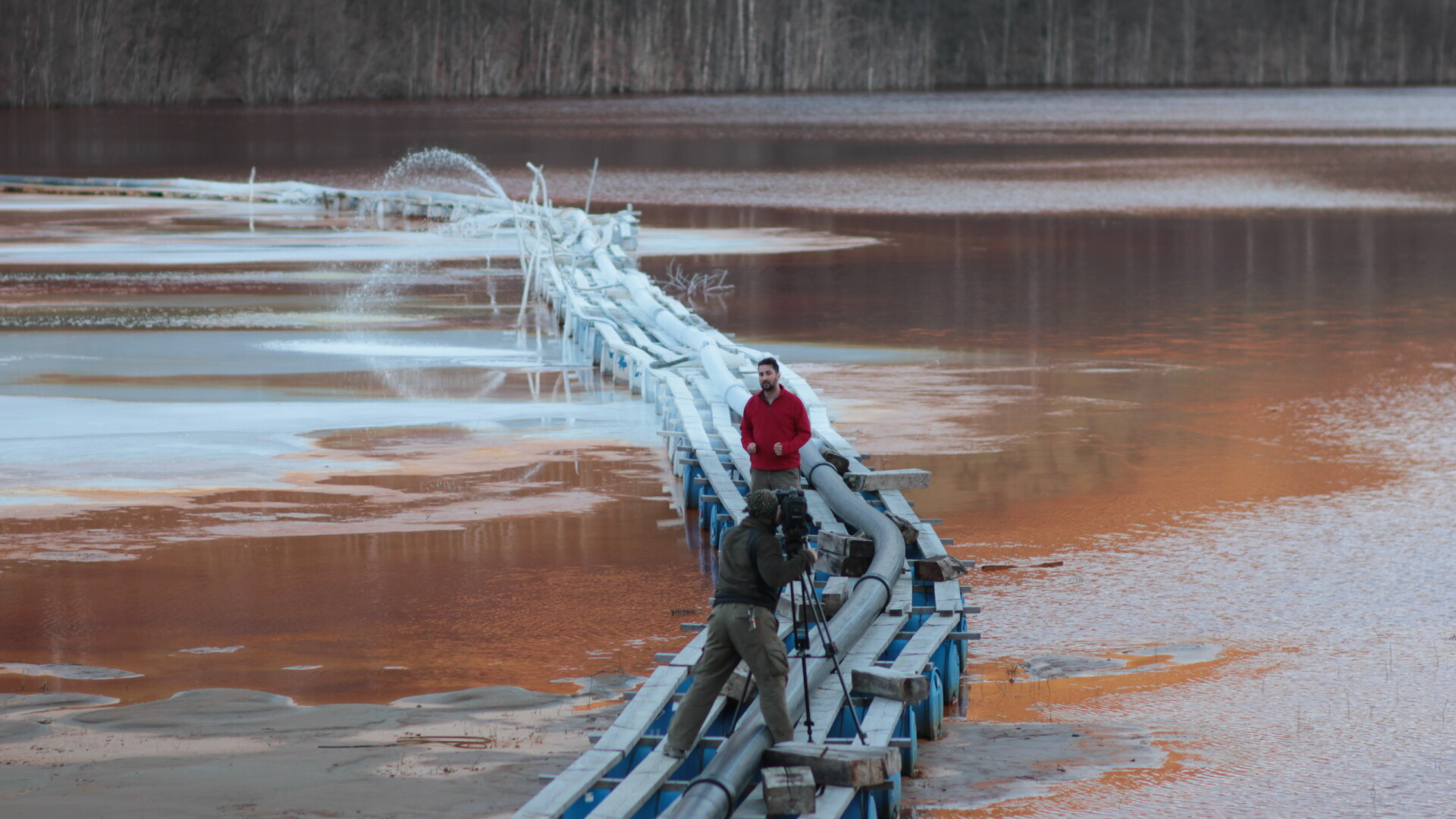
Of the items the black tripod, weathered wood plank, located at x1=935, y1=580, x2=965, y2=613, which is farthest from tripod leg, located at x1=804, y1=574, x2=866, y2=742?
weathered wood plank, located at x1=935, y1=580, x2=965, y2=613

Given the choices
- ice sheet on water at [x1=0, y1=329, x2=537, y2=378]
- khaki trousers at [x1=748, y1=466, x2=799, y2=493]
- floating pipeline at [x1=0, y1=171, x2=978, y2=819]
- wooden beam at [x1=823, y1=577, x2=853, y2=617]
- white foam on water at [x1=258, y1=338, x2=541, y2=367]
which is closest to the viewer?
floating pipeline at [x1=0, y1=171, x2=978, y2=819]

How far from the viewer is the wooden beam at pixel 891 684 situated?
712 centimetres

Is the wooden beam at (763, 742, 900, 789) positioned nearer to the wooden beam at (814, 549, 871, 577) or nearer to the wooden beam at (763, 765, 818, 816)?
the wooden beam at (763, 765, 818, 816)

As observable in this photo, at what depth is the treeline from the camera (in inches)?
3979

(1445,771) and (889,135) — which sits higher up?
(889,135)

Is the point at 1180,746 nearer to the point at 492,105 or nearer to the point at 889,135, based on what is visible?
the point at 889,135

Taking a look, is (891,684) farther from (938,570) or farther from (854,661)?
(938,570)

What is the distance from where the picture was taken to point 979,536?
37.4 ft

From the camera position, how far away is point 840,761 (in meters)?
6.41

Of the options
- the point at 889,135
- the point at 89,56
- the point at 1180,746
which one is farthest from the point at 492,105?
the point at 1180,746

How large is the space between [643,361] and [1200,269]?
12110mm

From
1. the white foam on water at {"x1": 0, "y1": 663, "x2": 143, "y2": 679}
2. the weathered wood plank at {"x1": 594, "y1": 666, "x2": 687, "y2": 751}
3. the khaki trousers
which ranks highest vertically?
the khaki trousers

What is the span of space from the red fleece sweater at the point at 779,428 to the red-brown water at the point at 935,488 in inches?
40.7

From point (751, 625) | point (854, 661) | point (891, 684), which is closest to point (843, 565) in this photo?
point (854, 661)
